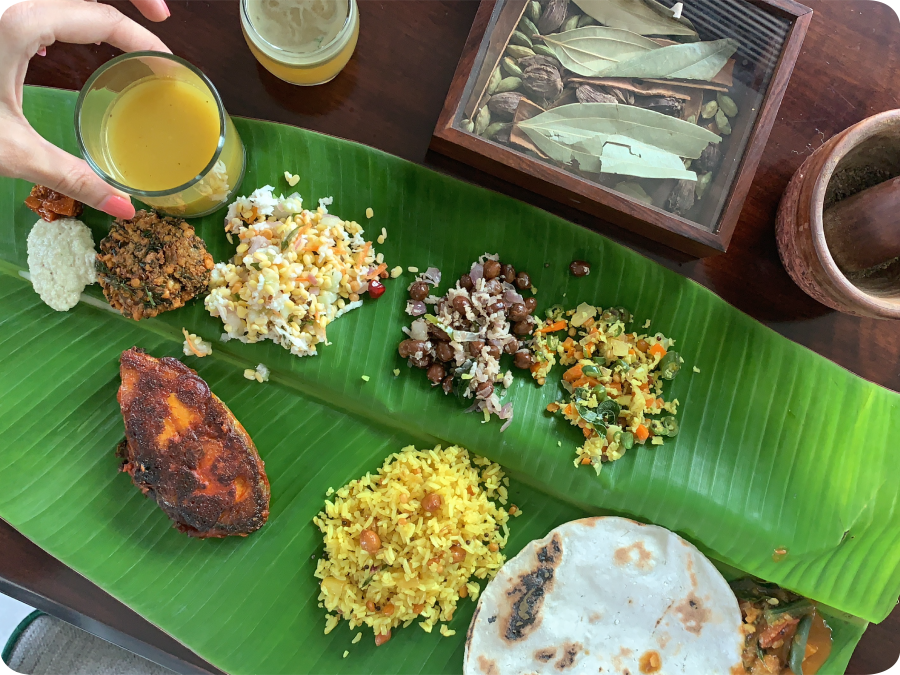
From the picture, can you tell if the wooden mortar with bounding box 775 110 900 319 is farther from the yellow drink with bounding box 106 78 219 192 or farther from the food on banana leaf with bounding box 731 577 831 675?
the yellow drink with bounding box 106 78 219 192

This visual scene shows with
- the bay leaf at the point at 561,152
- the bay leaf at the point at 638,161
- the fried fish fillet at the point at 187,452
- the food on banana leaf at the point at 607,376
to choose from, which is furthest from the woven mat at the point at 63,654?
the bay leaf at the point at 638,161

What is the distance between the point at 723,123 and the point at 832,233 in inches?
25.4

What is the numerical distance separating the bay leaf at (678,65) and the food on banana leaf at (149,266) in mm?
1729

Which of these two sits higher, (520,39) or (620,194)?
(520,39)

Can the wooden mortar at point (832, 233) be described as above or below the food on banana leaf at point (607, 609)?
above

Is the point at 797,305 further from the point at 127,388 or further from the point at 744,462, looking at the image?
the point at 127,388

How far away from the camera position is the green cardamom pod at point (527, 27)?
6.94 feet

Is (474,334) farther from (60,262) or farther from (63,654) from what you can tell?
(63,654)

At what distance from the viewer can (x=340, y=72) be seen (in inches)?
96.1

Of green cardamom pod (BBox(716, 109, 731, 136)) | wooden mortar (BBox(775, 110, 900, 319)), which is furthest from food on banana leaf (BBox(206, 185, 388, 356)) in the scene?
wooden mortar (BBox(775, 110, 900, 319))

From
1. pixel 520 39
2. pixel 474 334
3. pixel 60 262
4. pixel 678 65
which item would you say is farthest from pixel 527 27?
pixel 60 262

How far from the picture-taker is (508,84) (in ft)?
6.98

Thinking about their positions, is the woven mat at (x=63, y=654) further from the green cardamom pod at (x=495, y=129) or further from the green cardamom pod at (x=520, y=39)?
the green cardamom pod at (x=520, y=39)

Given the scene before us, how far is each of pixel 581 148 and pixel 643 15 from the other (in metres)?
0.55
